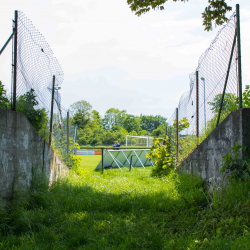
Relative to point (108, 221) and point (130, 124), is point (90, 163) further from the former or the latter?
point (130, 124)

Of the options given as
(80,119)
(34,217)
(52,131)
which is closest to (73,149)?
(52,131)

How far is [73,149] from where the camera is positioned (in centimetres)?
820

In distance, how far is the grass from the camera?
2.74m

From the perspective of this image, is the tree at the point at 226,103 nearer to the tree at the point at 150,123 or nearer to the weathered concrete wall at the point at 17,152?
the weathered concrete wall at the point at 17,152

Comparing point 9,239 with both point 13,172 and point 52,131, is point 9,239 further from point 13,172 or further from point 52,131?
point 52,131

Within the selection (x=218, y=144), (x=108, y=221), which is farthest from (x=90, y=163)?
(x=108, y=221)

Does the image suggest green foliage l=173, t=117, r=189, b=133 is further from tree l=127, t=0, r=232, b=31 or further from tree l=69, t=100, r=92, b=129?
tree l=69, t=100, r=92, b=129

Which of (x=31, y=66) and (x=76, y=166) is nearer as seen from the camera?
(x=31, y=66)

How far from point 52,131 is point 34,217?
322 cm

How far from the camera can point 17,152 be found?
386cm

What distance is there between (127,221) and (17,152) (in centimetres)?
209

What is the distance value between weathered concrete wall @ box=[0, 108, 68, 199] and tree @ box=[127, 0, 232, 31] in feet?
12.8

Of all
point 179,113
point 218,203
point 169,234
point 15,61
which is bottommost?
point 169,234

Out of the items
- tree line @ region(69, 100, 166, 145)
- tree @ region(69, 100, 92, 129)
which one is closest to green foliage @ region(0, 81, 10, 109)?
tree line @ region(69, 100, 166, 145)
